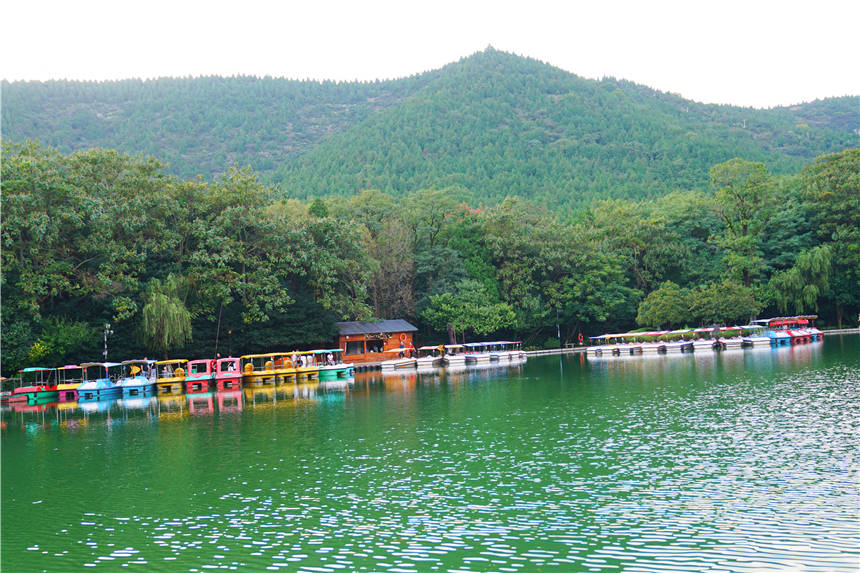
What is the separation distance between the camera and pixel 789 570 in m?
11.7

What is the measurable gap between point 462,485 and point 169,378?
125 ft

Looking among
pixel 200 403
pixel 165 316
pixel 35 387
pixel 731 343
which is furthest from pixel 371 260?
pixel 731 343

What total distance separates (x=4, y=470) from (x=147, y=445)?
4897 mm

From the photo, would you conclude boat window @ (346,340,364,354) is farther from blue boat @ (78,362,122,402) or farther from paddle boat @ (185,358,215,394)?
blue boat @ (78,362,122,402)

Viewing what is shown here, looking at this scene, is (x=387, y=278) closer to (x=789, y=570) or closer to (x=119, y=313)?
(x=119, y=313)

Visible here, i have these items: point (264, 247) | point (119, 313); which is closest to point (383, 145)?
point (264, 247)

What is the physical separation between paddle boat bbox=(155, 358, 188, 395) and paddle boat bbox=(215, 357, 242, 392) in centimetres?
233

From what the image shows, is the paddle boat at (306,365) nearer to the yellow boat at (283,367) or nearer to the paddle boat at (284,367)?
the paddle boat at (284,367)

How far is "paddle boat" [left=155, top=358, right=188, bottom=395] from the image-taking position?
51.6 m

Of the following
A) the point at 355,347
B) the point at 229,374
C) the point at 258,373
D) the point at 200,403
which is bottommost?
the point at 200,403

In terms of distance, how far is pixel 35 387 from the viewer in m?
47.8

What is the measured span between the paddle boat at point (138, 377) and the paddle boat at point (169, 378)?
0.53 m

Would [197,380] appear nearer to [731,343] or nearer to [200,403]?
[200,403]

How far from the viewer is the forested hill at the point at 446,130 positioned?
120688mm
